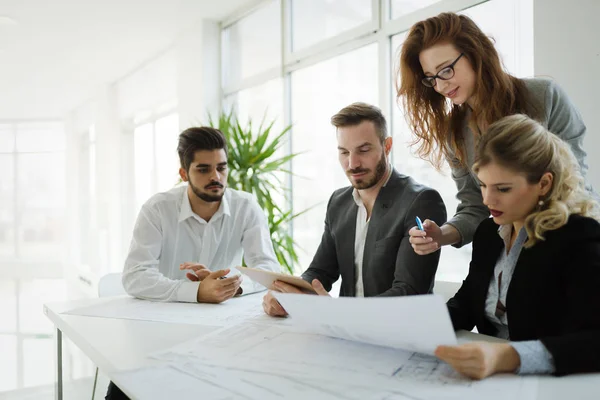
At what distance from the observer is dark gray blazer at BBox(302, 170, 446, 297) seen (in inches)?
66.3

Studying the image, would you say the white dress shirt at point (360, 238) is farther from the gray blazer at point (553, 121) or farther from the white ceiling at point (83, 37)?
the white ceiling at point (83, 37)

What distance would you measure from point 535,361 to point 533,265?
0.76 feet

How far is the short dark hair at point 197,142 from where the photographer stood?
2.42m

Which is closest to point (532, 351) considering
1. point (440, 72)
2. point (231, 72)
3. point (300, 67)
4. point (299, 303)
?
point (299, 303)

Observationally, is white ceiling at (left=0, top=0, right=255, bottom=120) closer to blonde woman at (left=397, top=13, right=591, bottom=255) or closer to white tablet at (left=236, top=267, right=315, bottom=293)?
blonde woman at (left=397, top=13, right=591, bottom=255)

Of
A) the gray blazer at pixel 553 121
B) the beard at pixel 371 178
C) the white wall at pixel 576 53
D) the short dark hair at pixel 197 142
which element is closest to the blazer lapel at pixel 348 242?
the beard at pixel 371 178

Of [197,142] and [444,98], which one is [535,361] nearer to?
[444,98]

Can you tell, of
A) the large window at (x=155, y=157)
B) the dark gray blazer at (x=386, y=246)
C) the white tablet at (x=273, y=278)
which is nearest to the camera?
the white tablet at (x=273, y=278)

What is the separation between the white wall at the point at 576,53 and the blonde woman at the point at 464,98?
0.75 meters

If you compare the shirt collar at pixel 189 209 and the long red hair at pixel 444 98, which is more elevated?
the long red hair at pixel 444 98

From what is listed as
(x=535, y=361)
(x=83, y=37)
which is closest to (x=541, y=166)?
(x=535, y=361)

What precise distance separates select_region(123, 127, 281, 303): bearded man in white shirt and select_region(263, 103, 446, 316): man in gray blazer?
50cm

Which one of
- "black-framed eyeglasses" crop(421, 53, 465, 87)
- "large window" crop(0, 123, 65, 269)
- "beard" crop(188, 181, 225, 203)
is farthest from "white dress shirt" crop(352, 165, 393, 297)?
"large window" crop(0, 123, 65, 269)

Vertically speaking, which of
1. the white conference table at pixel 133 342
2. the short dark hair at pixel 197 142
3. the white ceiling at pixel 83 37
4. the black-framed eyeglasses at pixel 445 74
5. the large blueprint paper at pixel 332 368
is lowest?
the white conference table at pixel 133 342
